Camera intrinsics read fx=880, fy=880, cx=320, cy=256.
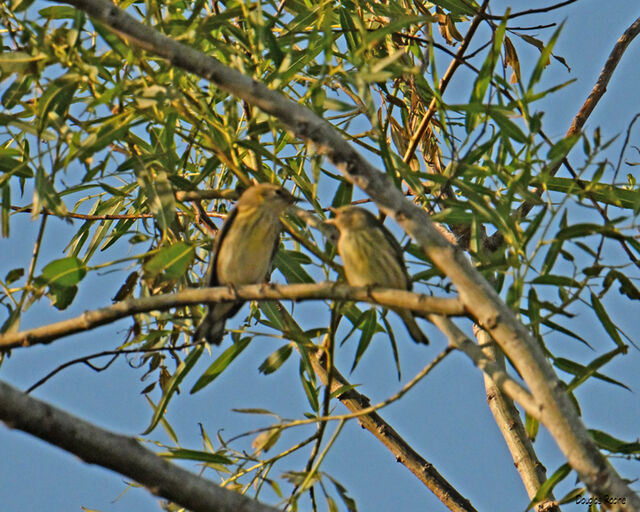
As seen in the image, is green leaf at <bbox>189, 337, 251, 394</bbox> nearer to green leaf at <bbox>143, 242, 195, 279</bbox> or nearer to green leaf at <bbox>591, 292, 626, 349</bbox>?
green leaf at <bbox>143, 242, 195, 279</bbox>

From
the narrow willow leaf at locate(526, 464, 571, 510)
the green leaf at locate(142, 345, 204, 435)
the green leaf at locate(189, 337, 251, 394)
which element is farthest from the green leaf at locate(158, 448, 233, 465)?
the narrow willow leaf at locate(526, 464, 571, 510)

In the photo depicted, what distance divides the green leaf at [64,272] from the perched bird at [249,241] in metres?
0.80

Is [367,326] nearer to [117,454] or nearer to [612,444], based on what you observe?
[612,444]

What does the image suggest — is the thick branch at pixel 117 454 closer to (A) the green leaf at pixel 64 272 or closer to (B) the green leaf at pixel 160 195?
(A) the green leaf at pixel 64 272

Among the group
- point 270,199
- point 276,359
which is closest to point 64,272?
point 276,359

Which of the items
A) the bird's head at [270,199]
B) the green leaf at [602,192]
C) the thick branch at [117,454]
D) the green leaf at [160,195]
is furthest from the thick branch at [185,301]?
the green leaf at [602,192]

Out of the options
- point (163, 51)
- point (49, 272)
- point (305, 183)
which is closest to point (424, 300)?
point (163, 51)

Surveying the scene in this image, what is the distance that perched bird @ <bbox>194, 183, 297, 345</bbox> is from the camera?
367 centimetres

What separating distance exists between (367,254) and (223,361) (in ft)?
2.34

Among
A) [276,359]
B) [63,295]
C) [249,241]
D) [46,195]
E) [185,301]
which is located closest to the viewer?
[185,301]

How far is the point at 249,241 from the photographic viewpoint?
3.78m

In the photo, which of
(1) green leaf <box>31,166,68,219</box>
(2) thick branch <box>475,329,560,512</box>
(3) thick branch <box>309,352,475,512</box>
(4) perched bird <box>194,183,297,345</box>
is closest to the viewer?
(1) green leaf <box>31,166,68,219</box>

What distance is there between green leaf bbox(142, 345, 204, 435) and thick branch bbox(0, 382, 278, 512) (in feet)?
3.13

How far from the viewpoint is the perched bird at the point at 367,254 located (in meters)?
3.49
